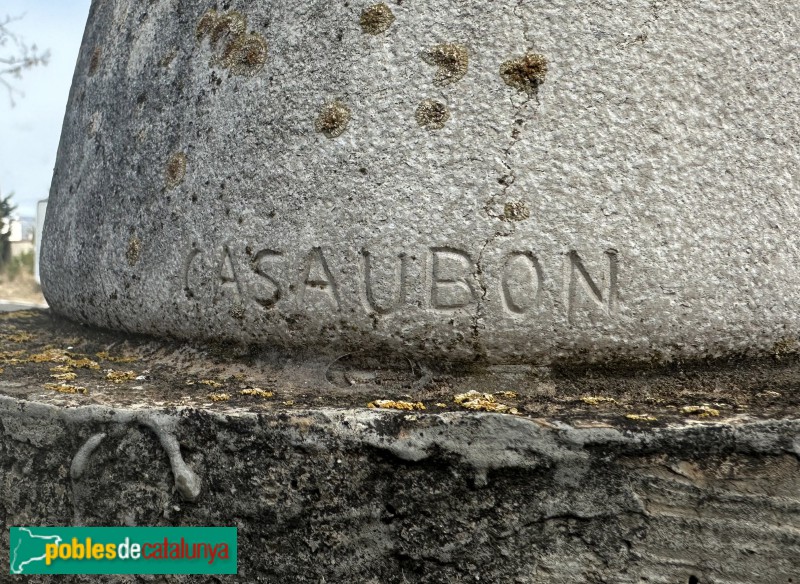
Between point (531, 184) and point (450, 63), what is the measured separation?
395mm

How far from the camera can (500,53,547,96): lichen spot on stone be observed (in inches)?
77.7

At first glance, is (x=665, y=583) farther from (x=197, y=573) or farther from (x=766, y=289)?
(x=197, y=573)

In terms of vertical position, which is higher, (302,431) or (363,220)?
(363,220)

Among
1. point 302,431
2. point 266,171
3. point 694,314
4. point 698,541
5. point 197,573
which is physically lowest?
point 197,573

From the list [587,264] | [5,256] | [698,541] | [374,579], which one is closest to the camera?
[698,541]

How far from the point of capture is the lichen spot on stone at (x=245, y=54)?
2223 mm

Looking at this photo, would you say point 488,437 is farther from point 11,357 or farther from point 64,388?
point 11,357

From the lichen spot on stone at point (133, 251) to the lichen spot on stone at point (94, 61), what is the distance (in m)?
0.90

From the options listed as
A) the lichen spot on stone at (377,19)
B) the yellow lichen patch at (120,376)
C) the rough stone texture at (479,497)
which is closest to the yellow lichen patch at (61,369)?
the yellow lichen patch at (120,376)

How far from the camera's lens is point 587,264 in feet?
6.33

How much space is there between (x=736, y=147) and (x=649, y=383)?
66 centimetres

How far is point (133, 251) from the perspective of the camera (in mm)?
2479

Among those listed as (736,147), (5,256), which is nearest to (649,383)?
(736,147)

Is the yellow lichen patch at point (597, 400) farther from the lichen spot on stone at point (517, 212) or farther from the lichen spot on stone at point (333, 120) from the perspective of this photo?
the lichen spot on stone at point (333, 120)
